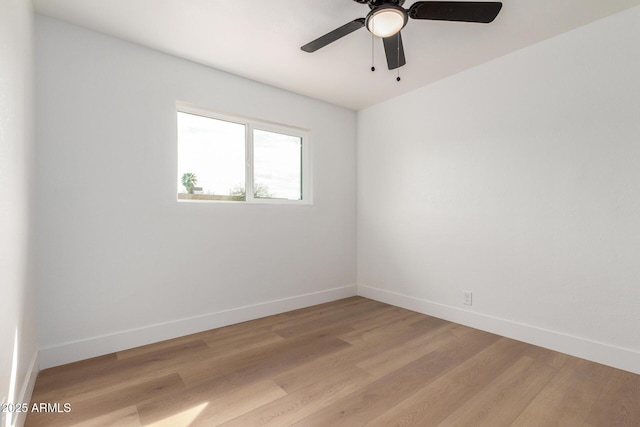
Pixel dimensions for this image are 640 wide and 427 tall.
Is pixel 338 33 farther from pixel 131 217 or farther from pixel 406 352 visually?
pixel 406 352

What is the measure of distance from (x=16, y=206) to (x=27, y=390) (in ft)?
3.29

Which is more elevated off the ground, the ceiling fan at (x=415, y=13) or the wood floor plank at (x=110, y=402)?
the ceiling fan at (x=415, y=13)

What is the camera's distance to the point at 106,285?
227cm

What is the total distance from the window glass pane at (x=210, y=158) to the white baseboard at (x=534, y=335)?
2.21 m

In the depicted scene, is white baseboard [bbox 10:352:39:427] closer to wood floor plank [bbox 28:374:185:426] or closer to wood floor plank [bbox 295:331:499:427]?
wood floor plank [bbox 28:374:185:426]

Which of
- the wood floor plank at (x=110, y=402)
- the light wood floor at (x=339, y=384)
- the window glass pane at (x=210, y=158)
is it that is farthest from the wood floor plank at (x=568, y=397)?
the window glass pane at (x=210, y=158)

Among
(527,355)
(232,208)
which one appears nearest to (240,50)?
(232,208)

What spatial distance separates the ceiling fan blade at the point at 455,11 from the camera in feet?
5.27

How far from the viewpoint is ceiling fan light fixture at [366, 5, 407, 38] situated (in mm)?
1641

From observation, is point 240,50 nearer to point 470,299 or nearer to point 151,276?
point 151,276

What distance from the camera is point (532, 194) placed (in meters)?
2.45

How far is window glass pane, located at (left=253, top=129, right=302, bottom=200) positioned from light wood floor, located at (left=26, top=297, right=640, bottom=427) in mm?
1477

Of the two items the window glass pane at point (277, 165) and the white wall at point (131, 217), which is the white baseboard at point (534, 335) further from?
the window glass pane at point (277, 165)

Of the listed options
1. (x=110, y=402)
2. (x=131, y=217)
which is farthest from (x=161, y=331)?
(x=131, y=217)
